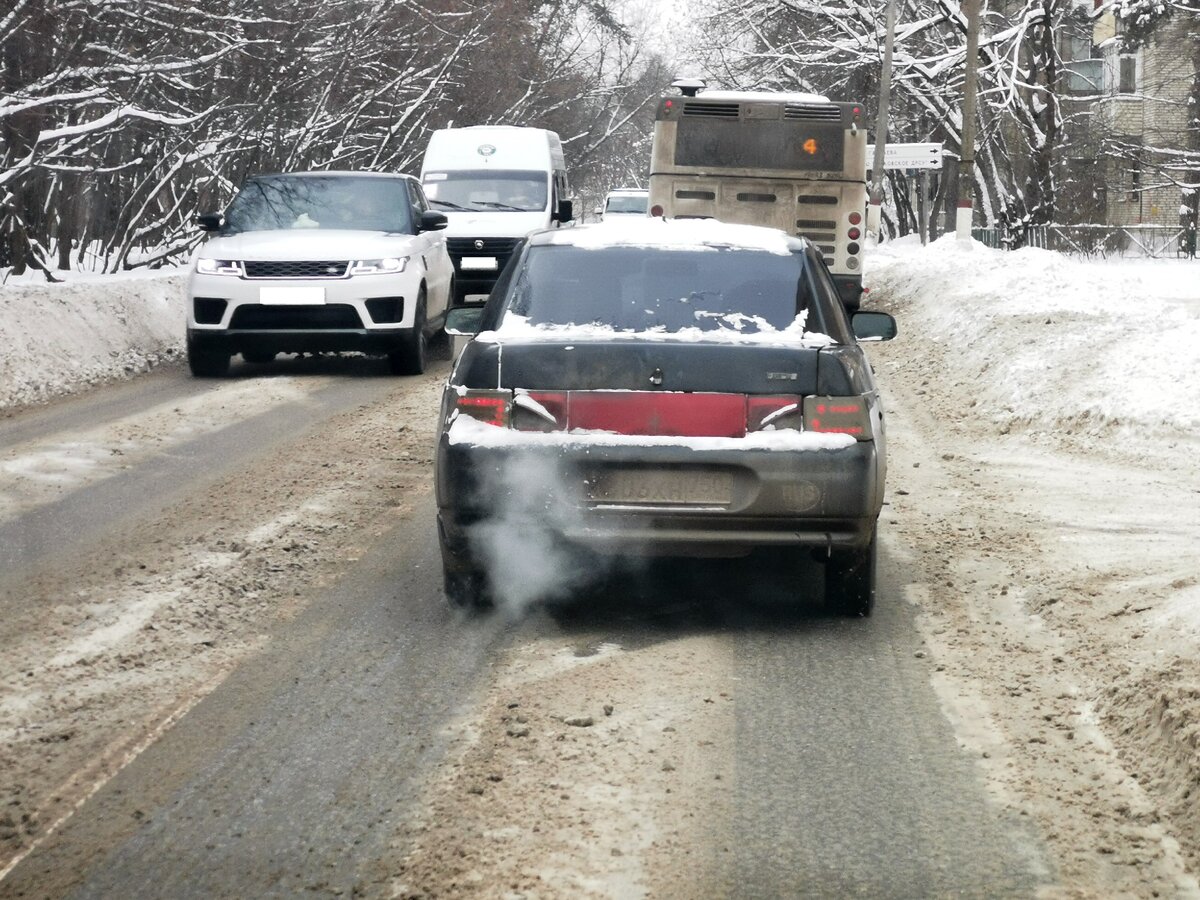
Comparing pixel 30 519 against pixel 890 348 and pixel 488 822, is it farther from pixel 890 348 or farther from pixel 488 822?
pixel 890 348

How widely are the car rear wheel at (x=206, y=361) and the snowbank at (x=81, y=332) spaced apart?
81cm

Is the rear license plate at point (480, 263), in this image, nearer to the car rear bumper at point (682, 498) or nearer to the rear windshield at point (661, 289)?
the rear windshield at point (661, 289)

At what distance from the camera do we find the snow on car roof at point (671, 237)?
6.64 meters

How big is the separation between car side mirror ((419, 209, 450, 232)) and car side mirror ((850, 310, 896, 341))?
29.6 feet

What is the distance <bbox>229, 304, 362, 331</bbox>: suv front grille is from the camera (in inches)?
Result: 579

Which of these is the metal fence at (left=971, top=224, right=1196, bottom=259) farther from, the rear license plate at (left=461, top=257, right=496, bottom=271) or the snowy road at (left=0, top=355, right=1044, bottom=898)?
the snowy road at (left=0, top=355, right=1044, bottom=898)

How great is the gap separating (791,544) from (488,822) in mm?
2100

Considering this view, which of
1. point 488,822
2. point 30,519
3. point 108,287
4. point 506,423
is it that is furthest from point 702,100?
point 488,822

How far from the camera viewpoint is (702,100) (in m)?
20.6

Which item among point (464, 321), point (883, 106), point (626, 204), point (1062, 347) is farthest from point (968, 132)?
point (464, 321)

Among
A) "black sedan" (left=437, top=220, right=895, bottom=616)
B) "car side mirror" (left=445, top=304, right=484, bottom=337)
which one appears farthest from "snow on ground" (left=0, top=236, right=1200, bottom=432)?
"black sedan" (left=437, top=220, right=895, bottom=616)

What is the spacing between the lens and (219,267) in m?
14.8

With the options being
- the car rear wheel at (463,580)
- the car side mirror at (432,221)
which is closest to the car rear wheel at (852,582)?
the car rear wheel at (463,580)

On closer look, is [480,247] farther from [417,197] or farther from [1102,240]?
[1102,240]
